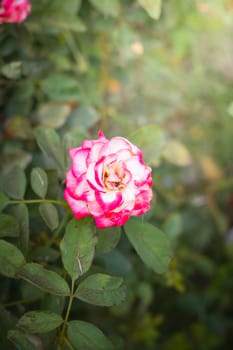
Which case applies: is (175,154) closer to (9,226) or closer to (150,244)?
(150,244)

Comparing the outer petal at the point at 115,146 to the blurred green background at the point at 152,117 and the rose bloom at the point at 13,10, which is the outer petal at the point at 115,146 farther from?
the rose bloom at the point at 13,10

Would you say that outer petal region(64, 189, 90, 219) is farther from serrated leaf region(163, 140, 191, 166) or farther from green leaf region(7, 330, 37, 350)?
serrated leaf region(163, 140, 191, 166)

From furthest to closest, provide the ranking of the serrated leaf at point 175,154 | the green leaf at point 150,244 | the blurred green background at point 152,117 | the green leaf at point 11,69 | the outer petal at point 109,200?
1. the serrated leaf at point 175,154
2. the blurred green background at point 152,117
3. the green leaf at point 11,69
4. the green leaf at point 150,244
5. the outer petal at point 109,200

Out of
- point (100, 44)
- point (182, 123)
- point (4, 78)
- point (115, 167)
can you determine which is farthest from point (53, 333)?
point (182, 123)

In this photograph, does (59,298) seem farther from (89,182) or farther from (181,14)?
(181,14)

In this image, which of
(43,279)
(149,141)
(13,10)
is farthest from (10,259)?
(13,10)

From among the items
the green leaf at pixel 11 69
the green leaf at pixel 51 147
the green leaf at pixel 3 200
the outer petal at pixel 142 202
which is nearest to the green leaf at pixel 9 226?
the green leaf at pixel 3 200
